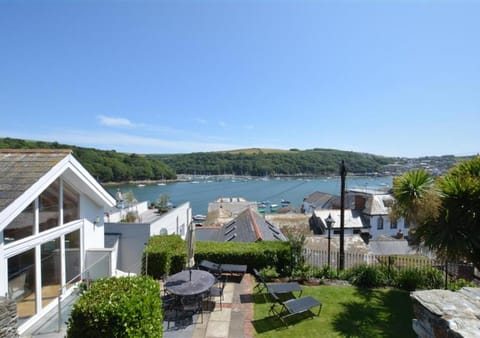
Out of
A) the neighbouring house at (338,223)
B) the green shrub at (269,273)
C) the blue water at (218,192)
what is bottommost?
the blue water at (218,192)

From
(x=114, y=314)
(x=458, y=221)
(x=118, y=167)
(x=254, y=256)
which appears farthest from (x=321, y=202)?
(x=118, y=167)

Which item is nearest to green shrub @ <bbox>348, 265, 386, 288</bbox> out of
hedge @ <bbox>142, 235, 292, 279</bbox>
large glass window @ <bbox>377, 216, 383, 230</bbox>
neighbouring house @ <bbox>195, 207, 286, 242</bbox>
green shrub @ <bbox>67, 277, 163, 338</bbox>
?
hedge @ <bbox>142, 235, 292, 279</bbox>

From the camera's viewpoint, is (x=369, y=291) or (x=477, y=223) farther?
(x=369, y=291)

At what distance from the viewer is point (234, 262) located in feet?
37.7

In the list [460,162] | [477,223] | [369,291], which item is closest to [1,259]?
[369,291]

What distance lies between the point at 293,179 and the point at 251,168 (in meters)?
23.2

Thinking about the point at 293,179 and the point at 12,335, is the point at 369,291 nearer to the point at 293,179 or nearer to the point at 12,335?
the point at 12,335

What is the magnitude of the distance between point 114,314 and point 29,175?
3609 mm

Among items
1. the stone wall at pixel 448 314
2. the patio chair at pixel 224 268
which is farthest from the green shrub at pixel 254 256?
the stone wall at pixel 448 314

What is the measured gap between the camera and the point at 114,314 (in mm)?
4184

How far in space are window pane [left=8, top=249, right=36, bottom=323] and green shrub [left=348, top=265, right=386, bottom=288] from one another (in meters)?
9.60

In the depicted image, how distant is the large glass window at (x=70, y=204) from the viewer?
24.8ft

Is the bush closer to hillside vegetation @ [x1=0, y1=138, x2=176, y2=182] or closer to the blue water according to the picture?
the blue water

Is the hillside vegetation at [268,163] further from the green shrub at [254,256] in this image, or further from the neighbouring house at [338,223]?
the green shrub at [254,256]
